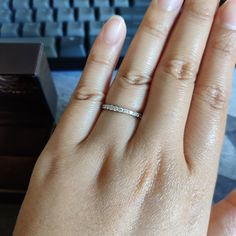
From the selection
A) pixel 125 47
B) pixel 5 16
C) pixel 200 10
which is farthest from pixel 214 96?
pixel 5 16

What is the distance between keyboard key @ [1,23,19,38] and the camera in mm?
621

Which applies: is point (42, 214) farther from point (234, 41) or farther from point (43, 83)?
point (234, 41)

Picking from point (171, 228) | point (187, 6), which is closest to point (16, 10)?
point (187, 6)

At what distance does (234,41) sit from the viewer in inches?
17.1

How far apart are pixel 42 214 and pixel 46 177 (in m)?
0.04

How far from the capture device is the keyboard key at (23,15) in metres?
0.65

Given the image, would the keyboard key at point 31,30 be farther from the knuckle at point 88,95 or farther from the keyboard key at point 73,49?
the knuckle at point 88,95

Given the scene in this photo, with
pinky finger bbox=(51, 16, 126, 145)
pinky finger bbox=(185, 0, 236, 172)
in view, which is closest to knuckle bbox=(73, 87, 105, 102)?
pinky finger bbox=(51, 16, 126, 145)

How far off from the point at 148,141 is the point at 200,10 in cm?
18

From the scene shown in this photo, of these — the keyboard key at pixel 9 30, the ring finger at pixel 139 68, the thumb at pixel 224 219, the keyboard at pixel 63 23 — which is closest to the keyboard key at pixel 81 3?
the keyboard at pixel 63 23

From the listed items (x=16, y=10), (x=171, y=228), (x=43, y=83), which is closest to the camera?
(x=171, y=228)

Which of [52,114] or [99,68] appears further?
[52,114]

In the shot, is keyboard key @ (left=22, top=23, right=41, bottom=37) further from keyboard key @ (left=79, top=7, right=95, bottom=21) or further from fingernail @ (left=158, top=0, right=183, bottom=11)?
fingernail @ (left=158, top=0, right=183, bottom=11)

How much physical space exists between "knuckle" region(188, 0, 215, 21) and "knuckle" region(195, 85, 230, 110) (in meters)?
0.09
